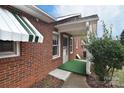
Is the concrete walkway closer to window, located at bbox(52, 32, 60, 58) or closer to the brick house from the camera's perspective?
the brick house

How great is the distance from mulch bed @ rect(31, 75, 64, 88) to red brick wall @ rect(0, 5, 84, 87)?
222 millimetres

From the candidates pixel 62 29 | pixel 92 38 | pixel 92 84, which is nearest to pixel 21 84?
pixel 92 84

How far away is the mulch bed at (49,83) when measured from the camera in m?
9.34

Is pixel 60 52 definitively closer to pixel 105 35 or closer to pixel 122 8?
pixel 105 35

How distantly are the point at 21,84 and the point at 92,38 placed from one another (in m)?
4.98

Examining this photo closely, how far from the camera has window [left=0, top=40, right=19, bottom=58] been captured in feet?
23.2

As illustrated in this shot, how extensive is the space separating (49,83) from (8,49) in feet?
10.9

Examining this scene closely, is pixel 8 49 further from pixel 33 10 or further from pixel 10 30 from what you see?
pixel 33 10

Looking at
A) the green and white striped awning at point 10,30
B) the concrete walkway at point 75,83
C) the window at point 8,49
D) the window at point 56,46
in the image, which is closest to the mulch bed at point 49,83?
the concrete walkway at point 75,83

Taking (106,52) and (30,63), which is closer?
(30,63)

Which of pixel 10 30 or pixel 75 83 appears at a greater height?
pixel 10 30

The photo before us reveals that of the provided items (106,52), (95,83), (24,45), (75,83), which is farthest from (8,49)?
(95,83)

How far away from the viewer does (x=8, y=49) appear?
748 centimetres

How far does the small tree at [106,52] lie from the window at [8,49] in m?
4.60
